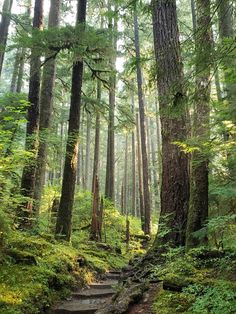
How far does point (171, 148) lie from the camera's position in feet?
24.6

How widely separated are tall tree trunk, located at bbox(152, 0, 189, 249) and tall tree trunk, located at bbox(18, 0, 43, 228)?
3380mm

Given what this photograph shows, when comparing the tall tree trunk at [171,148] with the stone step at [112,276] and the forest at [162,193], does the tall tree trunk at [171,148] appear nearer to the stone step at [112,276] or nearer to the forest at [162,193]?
the forest at [162,193]

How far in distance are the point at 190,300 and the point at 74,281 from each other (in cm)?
373

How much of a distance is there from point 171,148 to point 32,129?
162 inches

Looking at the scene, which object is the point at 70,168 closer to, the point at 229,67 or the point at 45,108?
the point at 45,108

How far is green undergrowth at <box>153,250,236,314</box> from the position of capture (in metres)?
3.80

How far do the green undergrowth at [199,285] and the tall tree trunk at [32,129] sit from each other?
169 inches

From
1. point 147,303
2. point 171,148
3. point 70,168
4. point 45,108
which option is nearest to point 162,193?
point 171,148

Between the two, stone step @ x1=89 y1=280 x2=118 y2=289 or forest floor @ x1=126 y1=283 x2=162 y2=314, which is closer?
forest floor @ x1=126 y1=283 x2=162 y2=314

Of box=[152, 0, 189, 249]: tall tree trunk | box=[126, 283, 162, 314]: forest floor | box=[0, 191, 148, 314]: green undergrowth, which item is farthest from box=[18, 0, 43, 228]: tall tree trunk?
box=[126, 283, 162, 314]: forest floor

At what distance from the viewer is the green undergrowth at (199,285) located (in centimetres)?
380

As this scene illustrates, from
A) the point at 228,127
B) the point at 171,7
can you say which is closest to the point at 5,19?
the point at 171,7

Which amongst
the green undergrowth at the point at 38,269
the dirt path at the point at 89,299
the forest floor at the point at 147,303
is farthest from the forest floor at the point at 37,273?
the forest floor at the point at 147,303

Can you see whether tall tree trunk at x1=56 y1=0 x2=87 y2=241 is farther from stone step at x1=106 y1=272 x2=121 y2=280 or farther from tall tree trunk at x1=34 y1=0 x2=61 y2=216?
stone step at x1=106 y1=272 x2=121 y2=280
